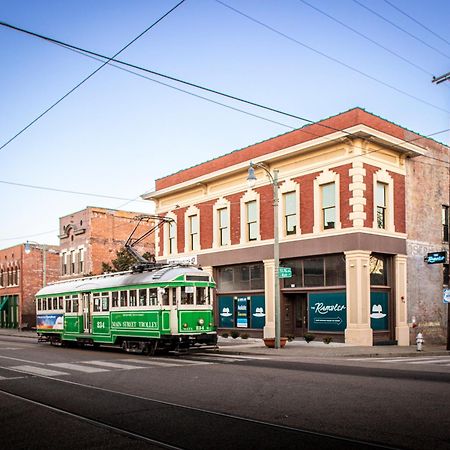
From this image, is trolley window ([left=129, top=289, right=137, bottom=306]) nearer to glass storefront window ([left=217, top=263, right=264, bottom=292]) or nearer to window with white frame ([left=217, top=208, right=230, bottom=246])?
glass storefront window ([left=217, top=263, right=264, bottom=292])

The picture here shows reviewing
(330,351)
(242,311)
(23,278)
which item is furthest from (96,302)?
(23,278)

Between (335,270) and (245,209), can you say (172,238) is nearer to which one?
(245,209)

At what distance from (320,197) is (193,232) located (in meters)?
10.2

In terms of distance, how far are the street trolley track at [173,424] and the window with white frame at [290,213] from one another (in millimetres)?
18255

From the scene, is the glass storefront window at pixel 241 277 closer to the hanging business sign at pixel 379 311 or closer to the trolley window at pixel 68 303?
the hanging business sign at pixel 379 311

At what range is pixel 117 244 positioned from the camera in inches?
2005

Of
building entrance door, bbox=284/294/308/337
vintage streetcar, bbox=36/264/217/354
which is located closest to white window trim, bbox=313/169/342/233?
building entrance door, bbox=284/294/308/337

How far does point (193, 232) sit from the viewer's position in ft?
117

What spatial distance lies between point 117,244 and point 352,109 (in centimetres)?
2928

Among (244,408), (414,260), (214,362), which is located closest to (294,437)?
(244,408)

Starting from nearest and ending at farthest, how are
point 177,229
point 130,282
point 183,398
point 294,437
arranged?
point 294,437, point 183,398, point 130,282, point 177,229

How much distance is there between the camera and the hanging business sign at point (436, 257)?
2748cm

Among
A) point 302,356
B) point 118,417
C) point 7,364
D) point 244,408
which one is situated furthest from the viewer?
point 302,356

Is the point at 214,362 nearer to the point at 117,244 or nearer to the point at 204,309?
the point at 204,309
